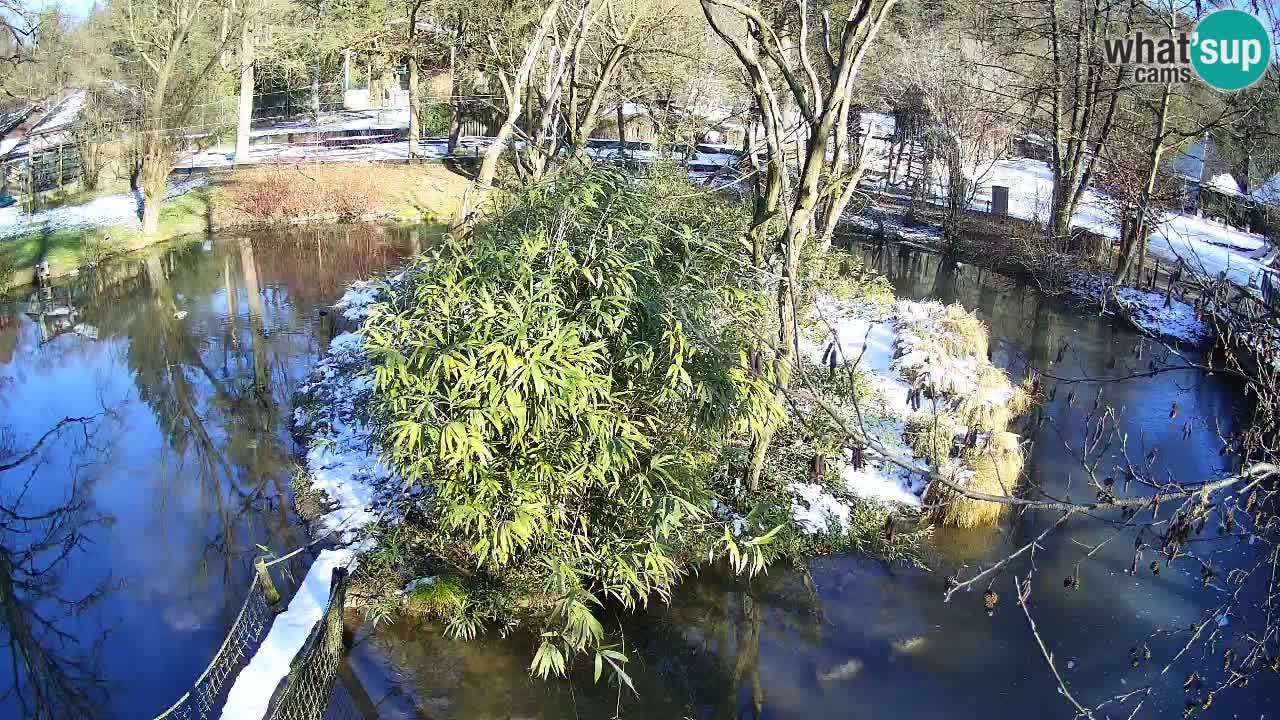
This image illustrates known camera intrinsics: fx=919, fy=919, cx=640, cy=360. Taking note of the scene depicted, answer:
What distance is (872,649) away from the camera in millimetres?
7574

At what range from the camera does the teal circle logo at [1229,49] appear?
598 cm

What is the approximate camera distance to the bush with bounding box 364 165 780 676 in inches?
256

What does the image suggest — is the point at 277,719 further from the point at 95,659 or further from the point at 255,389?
the point at 255,389

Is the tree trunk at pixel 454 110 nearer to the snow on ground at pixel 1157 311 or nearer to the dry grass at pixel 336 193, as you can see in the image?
the dry grass at pixel 336 193

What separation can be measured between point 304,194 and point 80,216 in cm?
526

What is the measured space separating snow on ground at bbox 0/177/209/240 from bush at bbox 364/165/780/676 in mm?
15175

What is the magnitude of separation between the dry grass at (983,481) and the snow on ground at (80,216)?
59.0 feet

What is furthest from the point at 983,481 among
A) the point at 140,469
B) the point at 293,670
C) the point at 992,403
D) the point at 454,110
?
the point at 454,110

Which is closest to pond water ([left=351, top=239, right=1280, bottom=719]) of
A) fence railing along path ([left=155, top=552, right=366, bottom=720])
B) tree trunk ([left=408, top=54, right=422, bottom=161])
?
fence railing along path ([left=155, top=552, right=366, bottom=720])

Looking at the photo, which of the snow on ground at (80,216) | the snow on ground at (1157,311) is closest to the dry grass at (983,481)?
the snow on ground at (1157,311)

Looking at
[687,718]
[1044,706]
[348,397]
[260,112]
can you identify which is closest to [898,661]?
[1044,706]

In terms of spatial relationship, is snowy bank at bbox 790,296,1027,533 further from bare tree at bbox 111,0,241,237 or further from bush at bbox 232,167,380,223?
bush at bbox 232,167,380,223

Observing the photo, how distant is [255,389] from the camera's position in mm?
12422

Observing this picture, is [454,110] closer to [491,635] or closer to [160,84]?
[160,84]
